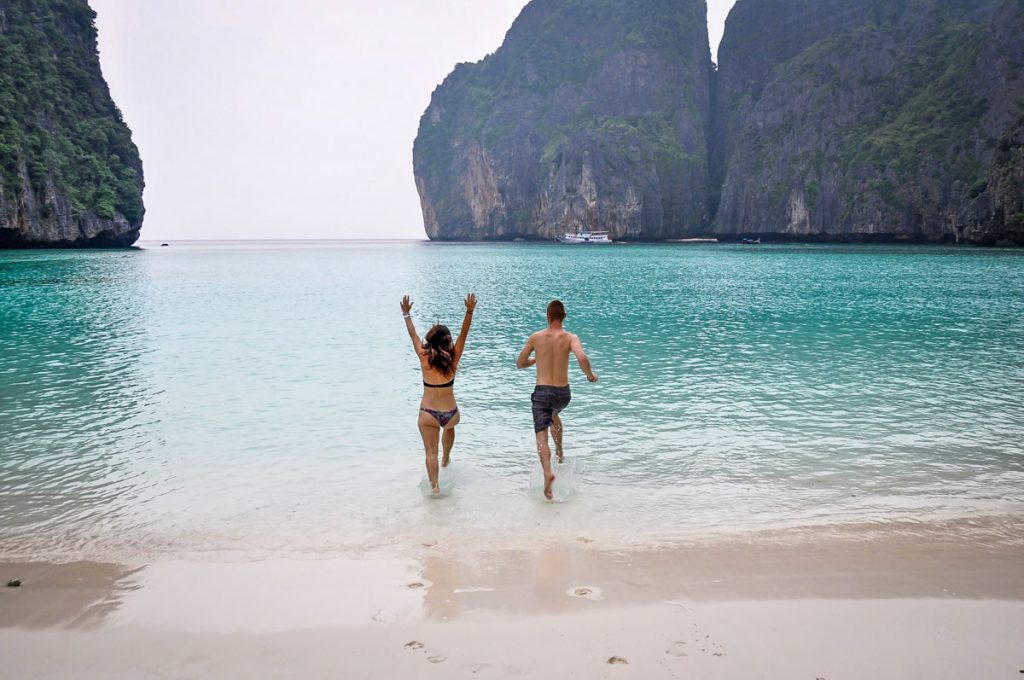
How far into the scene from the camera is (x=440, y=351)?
22.6 ft

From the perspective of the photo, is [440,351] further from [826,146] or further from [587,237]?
[826,146]

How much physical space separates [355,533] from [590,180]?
550 feet

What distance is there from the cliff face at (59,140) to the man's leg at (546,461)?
79.3 m

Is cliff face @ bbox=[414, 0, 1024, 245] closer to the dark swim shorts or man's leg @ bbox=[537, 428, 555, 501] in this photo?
the dark swim shorts

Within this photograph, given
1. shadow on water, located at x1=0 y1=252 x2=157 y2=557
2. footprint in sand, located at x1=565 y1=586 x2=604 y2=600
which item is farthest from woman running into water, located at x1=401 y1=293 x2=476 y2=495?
shadow on water, located at x1=0 y1=252 x2=157 y2=557

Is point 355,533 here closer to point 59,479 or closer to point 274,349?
point 59,479

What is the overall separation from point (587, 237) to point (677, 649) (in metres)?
160

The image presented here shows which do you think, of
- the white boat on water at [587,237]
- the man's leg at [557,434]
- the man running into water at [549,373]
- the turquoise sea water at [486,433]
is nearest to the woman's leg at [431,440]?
the turquoise sea water at [486,433]

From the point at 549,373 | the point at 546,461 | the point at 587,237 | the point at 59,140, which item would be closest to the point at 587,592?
the point at 546,461

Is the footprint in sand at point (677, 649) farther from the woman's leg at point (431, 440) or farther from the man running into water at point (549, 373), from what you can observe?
the woman's leg at point (431, 440)

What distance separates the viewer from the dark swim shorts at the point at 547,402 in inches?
290

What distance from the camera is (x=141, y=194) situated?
326 feet

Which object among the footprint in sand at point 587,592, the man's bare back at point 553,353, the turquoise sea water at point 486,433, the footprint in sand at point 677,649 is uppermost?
the man's bare back at point 553,353

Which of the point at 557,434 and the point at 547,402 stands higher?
the point at 547,402
